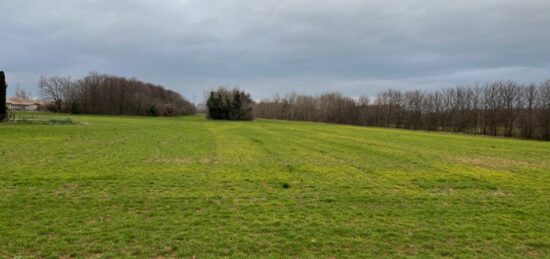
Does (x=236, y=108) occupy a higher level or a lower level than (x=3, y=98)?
higher

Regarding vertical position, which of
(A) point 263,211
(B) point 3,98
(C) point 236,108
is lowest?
(A) point 263,211

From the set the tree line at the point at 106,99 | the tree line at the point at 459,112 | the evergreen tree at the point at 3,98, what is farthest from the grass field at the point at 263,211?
the tree line at the point at 106,99

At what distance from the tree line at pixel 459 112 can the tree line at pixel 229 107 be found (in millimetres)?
34330

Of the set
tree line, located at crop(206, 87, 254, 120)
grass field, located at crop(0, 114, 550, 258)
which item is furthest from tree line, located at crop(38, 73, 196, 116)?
grass field, located at crop(0, 114, 550, 258)

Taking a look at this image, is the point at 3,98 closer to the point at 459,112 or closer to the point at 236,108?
the point at 236,108

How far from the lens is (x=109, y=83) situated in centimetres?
11062

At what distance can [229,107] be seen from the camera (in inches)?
3310

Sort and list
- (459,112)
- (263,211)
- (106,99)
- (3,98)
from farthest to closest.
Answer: (106,99), (459,112), (3,98), (263,211)

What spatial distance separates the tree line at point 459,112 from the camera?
2251 inches

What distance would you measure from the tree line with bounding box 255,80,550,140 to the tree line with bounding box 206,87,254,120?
34330 mm

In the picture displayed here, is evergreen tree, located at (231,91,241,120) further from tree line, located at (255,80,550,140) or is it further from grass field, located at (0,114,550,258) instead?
grass field, located at (0,114,550,258)

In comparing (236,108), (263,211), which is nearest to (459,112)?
(236,108)

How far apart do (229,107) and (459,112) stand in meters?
51.4

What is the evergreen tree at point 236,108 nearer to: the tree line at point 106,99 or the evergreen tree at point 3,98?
the tree line at point 106,99
